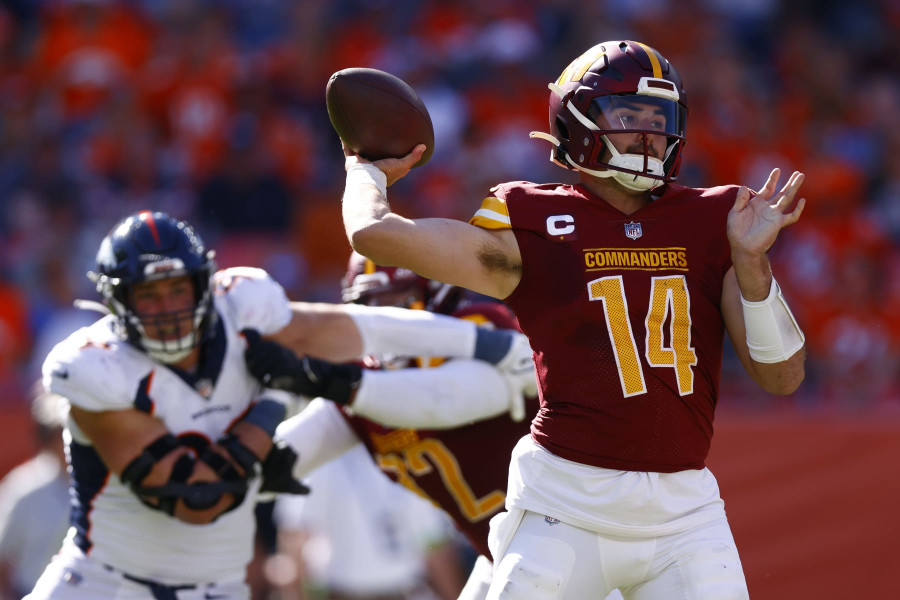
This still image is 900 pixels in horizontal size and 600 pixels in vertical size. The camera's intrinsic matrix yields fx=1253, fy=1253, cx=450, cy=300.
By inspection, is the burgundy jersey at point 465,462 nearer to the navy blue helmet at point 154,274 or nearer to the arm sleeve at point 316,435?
the arm sleeve at point 316,435

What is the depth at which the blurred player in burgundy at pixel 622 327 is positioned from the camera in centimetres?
271

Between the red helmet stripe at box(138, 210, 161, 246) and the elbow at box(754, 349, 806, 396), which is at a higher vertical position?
the red helmet stripe at box(138, 210, 161, 246)

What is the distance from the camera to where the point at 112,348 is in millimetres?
3615

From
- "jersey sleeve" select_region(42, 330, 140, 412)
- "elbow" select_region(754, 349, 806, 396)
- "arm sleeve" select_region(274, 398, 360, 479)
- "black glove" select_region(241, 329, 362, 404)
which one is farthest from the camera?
"arm sleeve" select_region(274, 398, 360, 479)

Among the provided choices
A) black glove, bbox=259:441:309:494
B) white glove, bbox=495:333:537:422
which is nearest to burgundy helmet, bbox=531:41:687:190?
white glove, bbox=495:333:537:422

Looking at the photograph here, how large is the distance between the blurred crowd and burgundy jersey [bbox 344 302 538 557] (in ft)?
10.3

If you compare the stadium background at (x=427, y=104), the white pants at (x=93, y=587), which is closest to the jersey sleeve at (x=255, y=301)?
the white pants at (x=93, y=587)

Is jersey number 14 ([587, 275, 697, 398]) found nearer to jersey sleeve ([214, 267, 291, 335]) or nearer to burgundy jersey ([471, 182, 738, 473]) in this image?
burgundy jersey ([471, 182, 738, 473])

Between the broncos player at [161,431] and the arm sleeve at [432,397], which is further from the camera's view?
the arm sleeve at [432,397]

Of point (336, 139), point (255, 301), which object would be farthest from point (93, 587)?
point (336, 139)

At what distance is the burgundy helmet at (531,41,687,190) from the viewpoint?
111 inches

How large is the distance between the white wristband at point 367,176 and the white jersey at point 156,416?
0.98 metres

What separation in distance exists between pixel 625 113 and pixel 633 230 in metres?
0.27

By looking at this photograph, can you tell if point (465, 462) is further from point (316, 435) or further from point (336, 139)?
point (336, 139)
